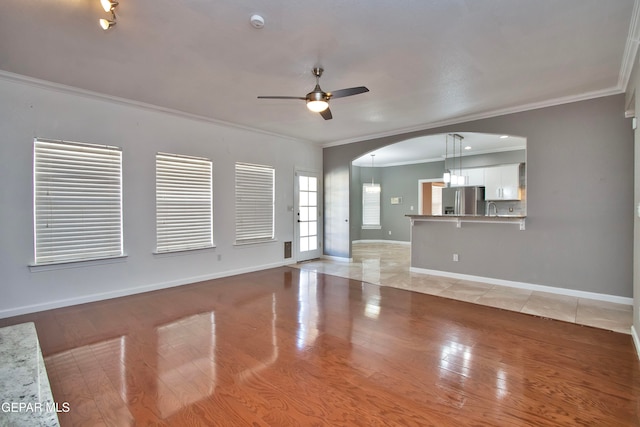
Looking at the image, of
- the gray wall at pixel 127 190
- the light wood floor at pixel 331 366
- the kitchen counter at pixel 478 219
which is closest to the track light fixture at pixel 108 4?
the gray wall at pixel 127 190

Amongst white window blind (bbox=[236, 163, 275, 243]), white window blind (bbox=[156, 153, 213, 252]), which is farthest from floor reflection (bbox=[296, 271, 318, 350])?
white window blind (bbox=[156, 153, 213, 252])

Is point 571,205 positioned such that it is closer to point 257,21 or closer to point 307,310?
point 307,310

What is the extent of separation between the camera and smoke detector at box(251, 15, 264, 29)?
95.2 inches

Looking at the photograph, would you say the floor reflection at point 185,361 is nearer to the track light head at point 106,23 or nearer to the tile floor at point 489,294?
the track light head at point 106,23

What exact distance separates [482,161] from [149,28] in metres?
8.01

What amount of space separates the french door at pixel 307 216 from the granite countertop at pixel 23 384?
485 centimetres

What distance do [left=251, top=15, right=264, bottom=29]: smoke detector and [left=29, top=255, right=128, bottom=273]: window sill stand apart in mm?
3536

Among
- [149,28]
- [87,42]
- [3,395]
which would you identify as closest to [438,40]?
[149,28]

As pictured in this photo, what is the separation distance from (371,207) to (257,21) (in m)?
8.73

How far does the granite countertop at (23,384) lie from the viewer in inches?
53.2

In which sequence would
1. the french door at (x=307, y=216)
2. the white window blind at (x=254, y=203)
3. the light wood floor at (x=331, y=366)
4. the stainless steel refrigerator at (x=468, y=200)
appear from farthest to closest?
the stainless steel refrigerator at (x=468, y=200), the french door at (x=307, y=216), the white window blind at (x=254, y=203), the light wood floor at (x=331, y=366)

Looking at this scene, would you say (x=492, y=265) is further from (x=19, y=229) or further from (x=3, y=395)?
(x=19, y=229)

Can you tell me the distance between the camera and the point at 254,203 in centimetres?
595

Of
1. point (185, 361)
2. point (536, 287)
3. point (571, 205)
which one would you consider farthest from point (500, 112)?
point (185, 361)
